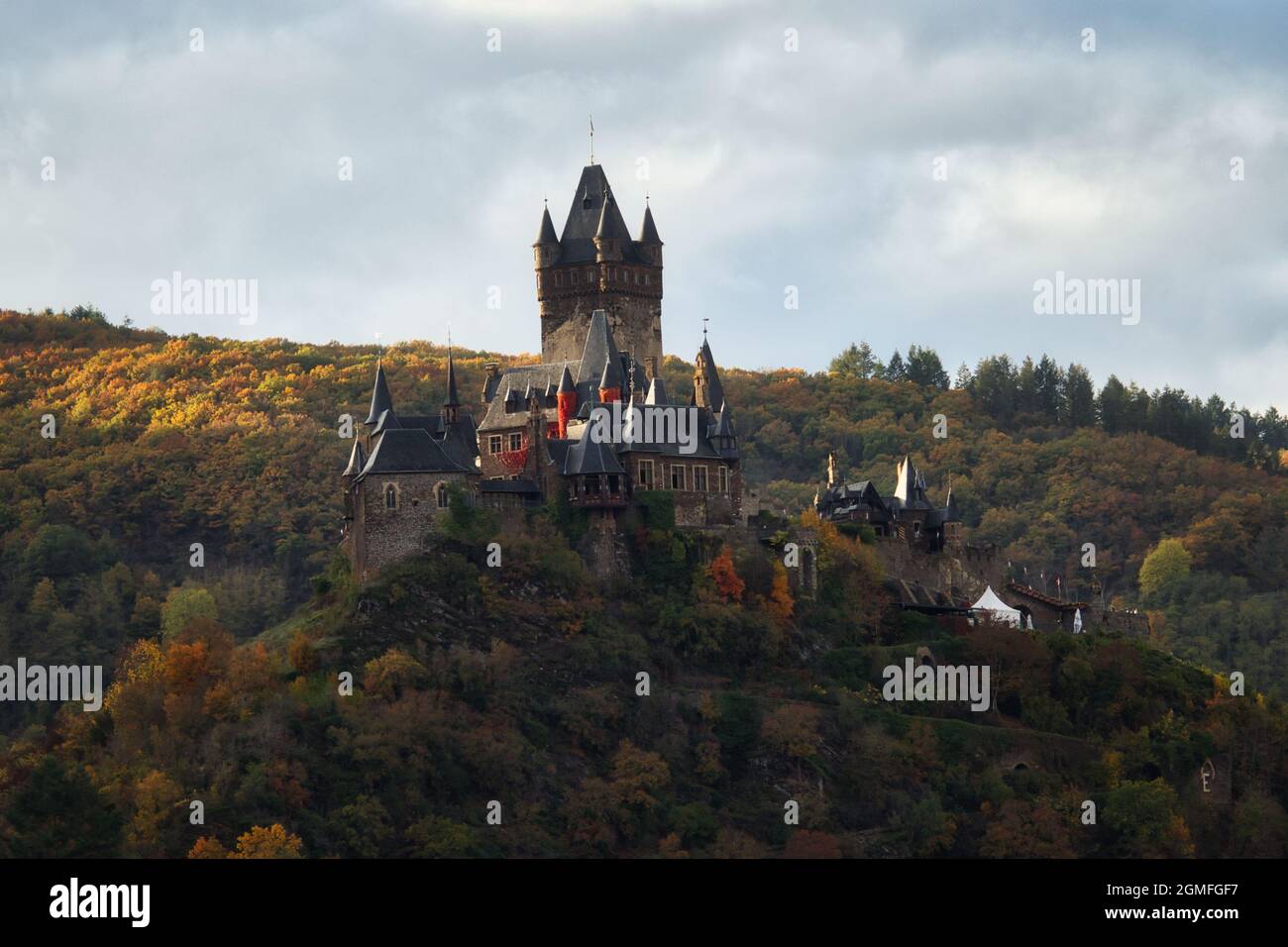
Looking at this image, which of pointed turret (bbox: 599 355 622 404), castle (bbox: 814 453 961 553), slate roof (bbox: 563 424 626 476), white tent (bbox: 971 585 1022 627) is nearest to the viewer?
slate roof (bbox: 563 424 626 476)

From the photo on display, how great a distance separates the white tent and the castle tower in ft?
51.6

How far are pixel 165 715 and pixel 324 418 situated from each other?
66.0 meters

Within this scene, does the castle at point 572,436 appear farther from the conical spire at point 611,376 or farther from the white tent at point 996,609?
the white tent at point 996,609

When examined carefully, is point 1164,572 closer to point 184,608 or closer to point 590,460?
point 184,608

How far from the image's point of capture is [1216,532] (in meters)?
162

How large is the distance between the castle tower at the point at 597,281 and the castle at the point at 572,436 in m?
0.06

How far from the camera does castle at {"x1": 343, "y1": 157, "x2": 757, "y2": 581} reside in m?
92.3

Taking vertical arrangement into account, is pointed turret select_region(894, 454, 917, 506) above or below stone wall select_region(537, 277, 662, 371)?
below

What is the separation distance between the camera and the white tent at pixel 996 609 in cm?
10638

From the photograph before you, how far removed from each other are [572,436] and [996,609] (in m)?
19.3

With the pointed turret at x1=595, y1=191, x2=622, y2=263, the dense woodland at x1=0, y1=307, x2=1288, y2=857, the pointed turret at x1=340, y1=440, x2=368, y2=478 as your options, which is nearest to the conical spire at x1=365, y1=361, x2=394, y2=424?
the pointed turret at x1=340, y1=440, x2=368, y2=478

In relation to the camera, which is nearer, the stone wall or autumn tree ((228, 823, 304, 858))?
autumn tree ((228, 823, 304, 858))

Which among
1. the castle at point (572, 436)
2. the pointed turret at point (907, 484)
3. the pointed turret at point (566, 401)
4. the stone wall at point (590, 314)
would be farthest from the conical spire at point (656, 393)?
the pointed turret at point (907, 484)

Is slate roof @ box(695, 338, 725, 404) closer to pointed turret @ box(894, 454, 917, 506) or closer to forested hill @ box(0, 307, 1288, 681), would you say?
pointed turret @ box(894, 454, 917, 506)
